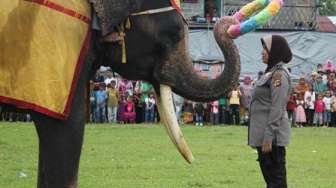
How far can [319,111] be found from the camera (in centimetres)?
2659

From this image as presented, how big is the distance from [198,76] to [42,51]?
960 mm

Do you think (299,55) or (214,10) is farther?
(214,10)

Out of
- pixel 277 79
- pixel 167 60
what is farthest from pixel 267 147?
pixel 167 60

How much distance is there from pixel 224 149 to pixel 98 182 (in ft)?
18.7

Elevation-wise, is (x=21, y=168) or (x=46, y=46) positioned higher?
(x=46, y=46)

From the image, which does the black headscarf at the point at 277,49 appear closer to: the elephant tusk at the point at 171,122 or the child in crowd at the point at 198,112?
the elephant tusk at the point at 171,122

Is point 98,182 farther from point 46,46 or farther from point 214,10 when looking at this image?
point 214,10

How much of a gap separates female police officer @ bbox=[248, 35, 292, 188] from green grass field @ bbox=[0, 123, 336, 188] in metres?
1.96

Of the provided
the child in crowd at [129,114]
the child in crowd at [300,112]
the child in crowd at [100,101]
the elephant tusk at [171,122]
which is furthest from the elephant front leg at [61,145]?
the child in crowd at [300,112]

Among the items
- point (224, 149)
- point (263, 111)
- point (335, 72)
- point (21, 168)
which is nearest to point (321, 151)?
point (224, 149)

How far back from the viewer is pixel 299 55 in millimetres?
27641

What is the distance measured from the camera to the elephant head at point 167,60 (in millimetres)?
4763

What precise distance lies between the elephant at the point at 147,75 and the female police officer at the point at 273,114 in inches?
145

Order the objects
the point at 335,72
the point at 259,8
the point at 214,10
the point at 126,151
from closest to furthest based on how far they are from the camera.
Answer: the point at 259,8 → the point at 126,151 → the point at 335,72 → the point at 214,10
